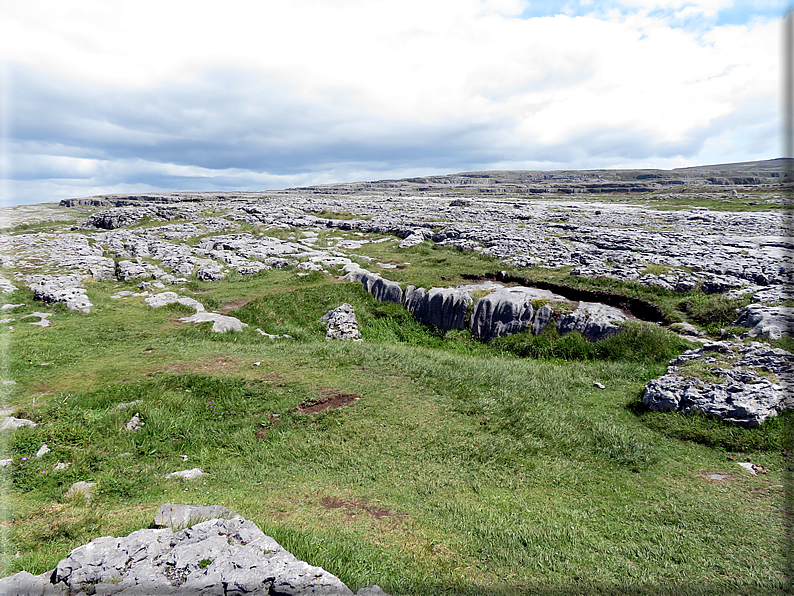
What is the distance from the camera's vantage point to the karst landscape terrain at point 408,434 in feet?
25.6

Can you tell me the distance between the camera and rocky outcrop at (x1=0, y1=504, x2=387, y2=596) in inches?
245

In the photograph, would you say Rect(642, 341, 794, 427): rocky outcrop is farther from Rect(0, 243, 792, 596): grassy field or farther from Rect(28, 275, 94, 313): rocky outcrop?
Rect(28, 275, 94, 313): rocky outcrop

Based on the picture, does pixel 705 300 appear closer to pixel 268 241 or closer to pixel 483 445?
pixel 483 445

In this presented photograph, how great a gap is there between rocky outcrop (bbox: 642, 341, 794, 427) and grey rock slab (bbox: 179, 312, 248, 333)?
85.6ft

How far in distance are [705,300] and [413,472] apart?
84.8 feet

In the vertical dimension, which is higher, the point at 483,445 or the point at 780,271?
the point at 780,271

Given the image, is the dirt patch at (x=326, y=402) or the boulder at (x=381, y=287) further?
the boulder at (x=381, y=287)

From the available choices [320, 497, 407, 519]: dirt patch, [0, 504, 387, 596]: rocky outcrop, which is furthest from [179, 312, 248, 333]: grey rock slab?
[0, 504, 387, 596]: rocky outcrop

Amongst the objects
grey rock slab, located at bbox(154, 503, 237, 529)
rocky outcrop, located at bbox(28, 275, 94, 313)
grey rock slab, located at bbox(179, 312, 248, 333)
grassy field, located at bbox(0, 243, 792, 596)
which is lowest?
grassy field, located at bbox(0, 243, 792, 596)

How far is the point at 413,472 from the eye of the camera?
12.4m

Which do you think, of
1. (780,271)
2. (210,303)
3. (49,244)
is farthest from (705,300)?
(49,244)

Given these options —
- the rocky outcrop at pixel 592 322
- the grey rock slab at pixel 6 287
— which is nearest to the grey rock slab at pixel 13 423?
the grey rock slab at pixel 6 287

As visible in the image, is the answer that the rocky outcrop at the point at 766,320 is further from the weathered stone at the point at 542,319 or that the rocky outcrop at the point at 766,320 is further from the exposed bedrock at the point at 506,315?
the exposed bedrock at the point at 506,315

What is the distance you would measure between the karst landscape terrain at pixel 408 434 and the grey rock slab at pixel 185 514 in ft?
0.15
